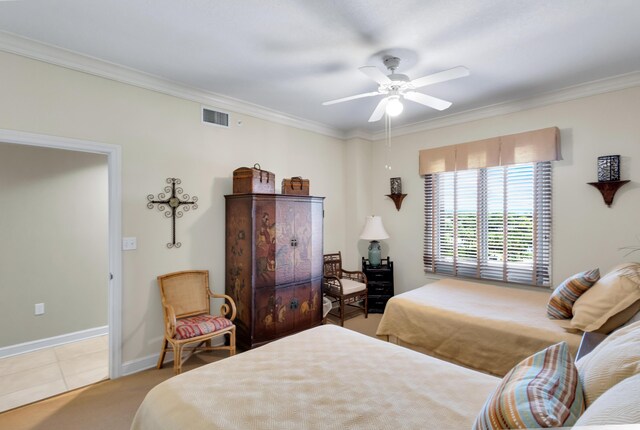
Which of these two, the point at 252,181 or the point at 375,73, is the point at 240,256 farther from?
the point at 375,73

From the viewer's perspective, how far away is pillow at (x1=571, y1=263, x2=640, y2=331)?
1.99 m

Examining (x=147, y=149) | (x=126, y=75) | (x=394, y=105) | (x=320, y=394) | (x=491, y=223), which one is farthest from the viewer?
(x=491, y=223)

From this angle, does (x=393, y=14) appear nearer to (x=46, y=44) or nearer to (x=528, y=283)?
(x=46, y=44)

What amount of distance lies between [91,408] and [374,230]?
3519 mm

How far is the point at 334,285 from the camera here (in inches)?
163

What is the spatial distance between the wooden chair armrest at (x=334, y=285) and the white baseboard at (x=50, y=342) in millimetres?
2831

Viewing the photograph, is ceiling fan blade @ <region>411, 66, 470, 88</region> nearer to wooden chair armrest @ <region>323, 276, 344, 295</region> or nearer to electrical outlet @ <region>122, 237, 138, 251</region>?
wooden chair armrest @ <region>323, 276, 344, 295</region>

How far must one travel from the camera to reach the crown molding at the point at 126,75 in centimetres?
240

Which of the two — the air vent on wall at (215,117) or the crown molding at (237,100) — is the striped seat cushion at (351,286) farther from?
the air vent on wall at (215,117)

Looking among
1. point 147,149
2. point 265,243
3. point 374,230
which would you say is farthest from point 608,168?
point 147,149

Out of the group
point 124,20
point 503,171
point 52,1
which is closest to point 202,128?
point 124,20

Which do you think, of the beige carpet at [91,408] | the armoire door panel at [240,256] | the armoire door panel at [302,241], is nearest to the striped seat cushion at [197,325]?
the armoire door panel at [240,256]

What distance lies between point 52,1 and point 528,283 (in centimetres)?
484

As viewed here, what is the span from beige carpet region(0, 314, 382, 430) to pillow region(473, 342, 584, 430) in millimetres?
2371
